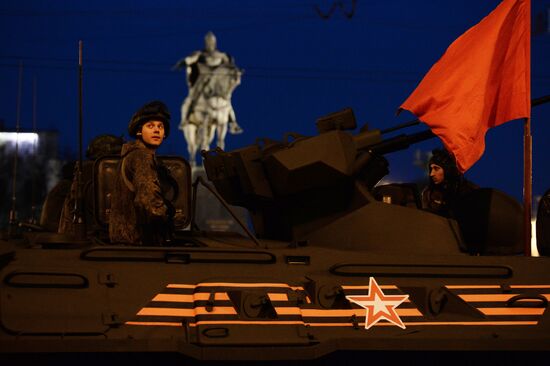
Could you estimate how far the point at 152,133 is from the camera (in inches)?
286

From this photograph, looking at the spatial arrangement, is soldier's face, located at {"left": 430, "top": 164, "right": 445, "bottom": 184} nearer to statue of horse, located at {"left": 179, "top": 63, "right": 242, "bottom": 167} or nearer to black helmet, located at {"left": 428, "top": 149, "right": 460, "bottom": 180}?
black helmet, located at {"left": 428, "top": 149, "right": 460, "bottom": 180}

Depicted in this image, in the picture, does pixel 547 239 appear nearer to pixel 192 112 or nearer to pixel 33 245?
pixel 33 245

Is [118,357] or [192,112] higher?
[192,112]

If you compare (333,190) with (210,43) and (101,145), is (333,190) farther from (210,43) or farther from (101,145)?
(210,43)

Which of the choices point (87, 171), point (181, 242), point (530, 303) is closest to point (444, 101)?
point (530, 303)

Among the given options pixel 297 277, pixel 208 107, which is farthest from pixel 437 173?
pixel 208 107

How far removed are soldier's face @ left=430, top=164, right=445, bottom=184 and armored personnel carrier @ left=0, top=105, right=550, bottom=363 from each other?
0.88m

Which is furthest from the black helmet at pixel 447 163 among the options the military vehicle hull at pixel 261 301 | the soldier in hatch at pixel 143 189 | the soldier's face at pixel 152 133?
→ the soldier's face at pixel 152 133

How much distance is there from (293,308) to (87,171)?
12.3 feet

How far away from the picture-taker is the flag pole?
765 centimetres

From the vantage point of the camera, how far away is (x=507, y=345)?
6.57m

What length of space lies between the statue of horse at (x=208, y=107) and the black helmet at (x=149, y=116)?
86.1 ft

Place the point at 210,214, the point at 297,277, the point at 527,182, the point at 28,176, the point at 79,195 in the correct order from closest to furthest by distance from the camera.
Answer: the point at 297,277 < the point at 79,195 < the point at 527,182 < the point at 28,176 < the point at 210,214

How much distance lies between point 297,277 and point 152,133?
5.28 feet
